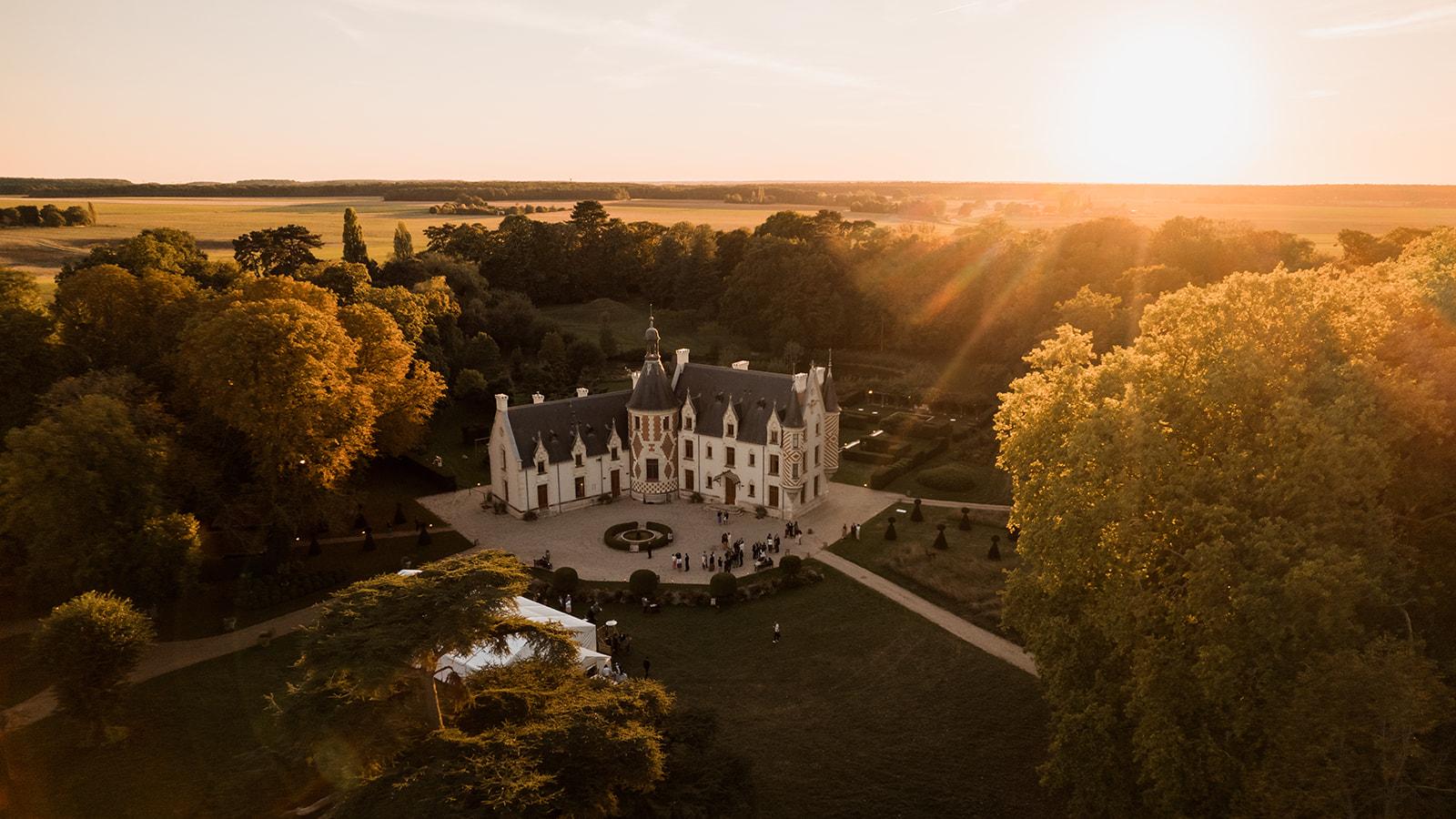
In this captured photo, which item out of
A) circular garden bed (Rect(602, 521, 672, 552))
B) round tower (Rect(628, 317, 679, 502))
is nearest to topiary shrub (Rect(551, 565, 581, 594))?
circular garden bed (Rect(602, 521, 672, 552))

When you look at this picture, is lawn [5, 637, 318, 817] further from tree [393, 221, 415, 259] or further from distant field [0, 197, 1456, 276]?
tree [393, 221, 415, 259]

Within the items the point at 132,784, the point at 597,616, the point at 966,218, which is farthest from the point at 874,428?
the point at 966,218

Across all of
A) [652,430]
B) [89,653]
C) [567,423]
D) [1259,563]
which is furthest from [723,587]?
[89,653]

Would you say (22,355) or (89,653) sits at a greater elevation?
(22,355)

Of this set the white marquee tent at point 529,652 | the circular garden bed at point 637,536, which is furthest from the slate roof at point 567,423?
the white marquee tent at point 529,652

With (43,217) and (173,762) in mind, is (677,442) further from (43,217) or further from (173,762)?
(43,217)

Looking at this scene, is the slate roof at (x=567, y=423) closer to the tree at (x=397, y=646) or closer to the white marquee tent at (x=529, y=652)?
the white marquee tent at (x=529, y=652)
